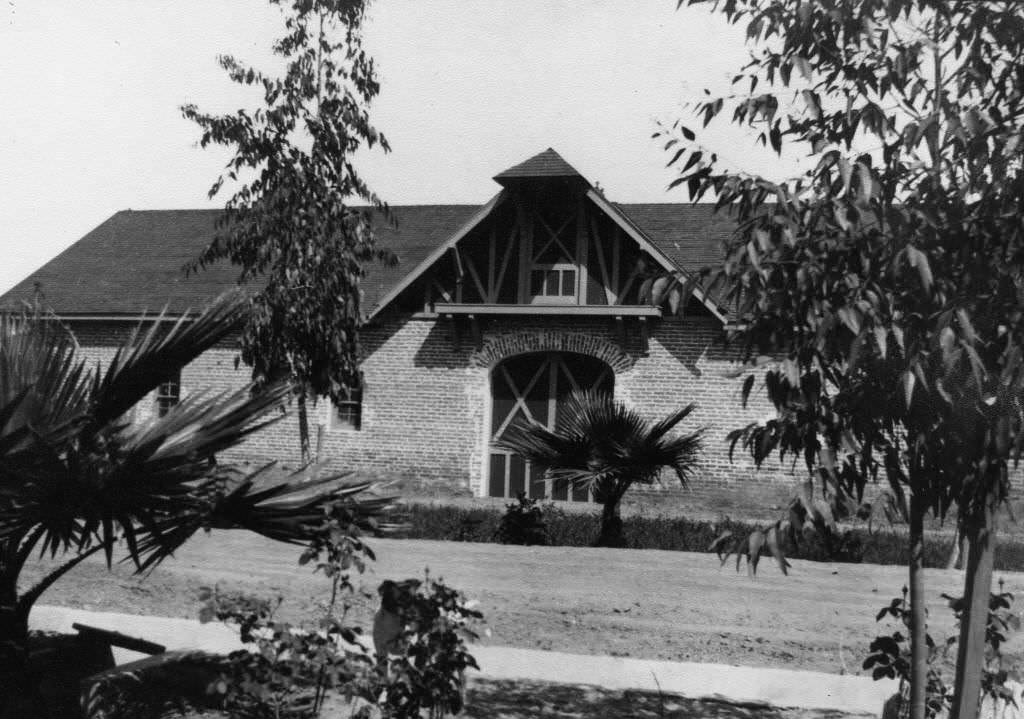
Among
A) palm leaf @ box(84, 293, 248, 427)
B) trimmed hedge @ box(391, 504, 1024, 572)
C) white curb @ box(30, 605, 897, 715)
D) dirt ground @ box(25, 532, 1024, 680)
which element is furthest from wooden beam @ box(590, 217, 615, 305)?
palm leaf @ box(84, 293, 248, 427)

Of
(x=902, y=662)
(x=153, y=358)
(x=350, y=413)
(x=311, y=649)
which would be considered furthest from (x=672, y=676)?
(x=350, y=413)

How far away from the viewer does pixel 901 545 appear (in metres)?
13.3

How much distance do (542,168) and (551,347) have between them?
3.21 metres

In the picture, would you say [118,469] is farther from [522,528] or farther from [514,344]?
[514,344]

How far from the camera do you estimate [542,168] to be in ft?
60.3

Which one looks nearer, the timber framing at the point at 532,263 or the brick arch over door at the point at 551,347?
the timber framing at the point at 532,263

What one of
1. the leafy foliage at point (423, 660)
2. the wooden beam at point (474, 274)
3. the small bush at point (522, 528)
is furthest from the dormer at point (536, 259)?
the leafy foliage at point (423, 660)

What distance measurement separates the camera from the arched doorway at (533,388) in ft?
65.0

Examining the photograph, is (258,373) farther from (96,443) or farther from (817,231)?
(817,231)

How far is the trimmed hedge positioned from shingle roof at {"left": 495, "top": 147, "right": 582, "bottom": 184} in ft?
19.6

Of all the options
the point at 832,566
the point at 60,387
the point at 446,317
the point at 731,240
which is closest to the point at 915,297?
the point at 731,240

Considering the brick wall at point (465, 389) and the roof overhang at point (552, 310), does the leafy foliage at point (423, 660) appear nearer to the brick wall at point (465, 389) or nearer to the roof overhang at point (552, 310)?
the roof overhang at point (552, 310)

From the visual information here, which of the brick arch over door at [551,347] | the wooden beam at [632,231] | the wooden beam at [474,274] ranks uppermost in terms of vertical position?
the wooden beam at [632,231]

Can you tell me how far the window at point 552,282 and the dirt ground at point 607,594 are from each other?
7.79 m
